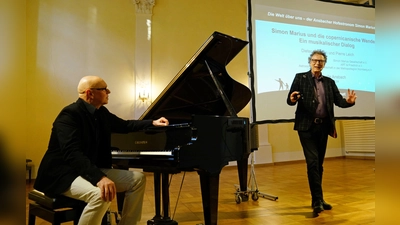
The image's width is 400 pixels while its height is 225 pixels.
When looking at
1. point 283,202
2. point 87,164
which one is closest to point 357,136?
point 283,202

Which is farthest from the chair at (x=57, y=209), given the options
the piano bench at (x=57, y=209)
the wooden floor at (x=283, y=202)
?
the wooden floor at (x=283, y=202)

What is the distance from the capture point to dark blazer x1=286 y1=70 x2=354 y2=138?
301cm

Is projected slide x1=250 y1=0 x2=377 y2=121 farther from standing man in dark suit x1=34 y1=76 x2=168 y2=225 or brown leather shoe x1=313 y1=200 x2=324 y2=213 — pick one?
standing man in dark suit x1=34 y1=76 x2=168 y2=225

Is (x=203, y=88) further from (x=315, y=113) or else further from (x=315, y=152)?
(x=315, y=152)

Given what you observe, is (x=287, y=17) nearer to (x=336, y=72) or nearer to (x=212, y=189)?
(x=336, y=72)

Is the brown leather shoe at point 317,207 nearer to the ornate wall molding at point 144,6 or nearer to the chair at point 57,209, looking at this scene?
the chair at point 57,209

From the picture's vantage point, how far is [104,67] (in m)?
6.09

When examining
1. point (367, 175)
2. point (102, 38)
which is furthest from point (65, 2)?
point (367, 175)

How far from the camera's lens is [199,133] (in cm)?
204

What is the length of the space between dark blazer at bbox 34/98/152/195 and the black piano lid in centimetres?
58

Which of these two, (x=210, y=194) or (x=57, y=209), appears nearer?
(x=57, y=209)

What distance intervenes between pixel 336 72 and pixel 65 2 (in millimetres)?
4927

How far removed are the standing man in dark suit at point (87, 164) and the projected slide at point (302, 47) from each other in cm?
223

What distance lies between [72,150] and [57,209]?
1.20ft
